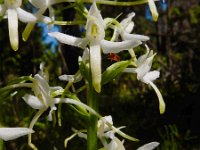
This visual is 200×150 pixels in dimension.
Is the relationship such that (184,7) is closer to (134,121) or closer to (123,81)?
(123,81)

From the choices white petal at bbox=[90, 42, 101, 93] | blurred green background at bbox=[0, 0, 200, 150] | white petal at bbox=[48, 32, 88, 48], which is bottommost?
blurred green background at bbox=[0, 0, 200, 150]

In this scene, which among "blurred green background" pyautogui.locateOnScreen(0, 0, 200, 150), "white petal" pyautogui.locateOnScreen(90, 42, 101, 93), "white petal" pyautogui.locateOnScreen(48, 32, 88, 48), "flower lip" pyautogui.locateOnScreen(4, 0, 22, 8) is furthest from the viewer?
"blurred green background" pyautogui.locateOnScreen(0, 0, 200, 150)

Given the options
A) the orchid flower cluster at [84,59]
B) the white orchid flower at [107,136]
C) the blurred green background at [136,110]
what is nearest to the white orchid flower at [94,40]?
the orchid flower cluster at [84,59]

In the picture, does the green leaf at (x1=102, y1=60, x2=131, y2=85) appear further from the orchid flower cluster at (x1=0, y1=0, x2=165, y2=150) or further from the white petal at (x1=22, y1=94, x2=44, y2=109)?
the white petal at (x1=22, y1=94, x2=44, y2=109)

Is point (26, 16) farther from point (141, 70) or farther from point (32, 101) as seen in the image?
point (141, 70)

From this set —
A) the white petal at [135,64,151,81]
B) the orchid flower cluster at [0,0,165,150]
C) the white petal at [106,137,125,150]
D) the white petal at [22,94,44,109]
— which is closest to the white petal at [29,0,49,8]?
the orchid flower cluster at [0,0,165,150]

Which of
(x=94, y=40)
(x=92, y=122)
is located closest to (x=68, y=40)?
(x=94, y=40)

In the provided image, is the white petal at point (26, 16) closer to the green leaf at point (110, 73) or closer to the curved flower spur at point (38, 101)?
the curved flower spur at point (38, 101)
